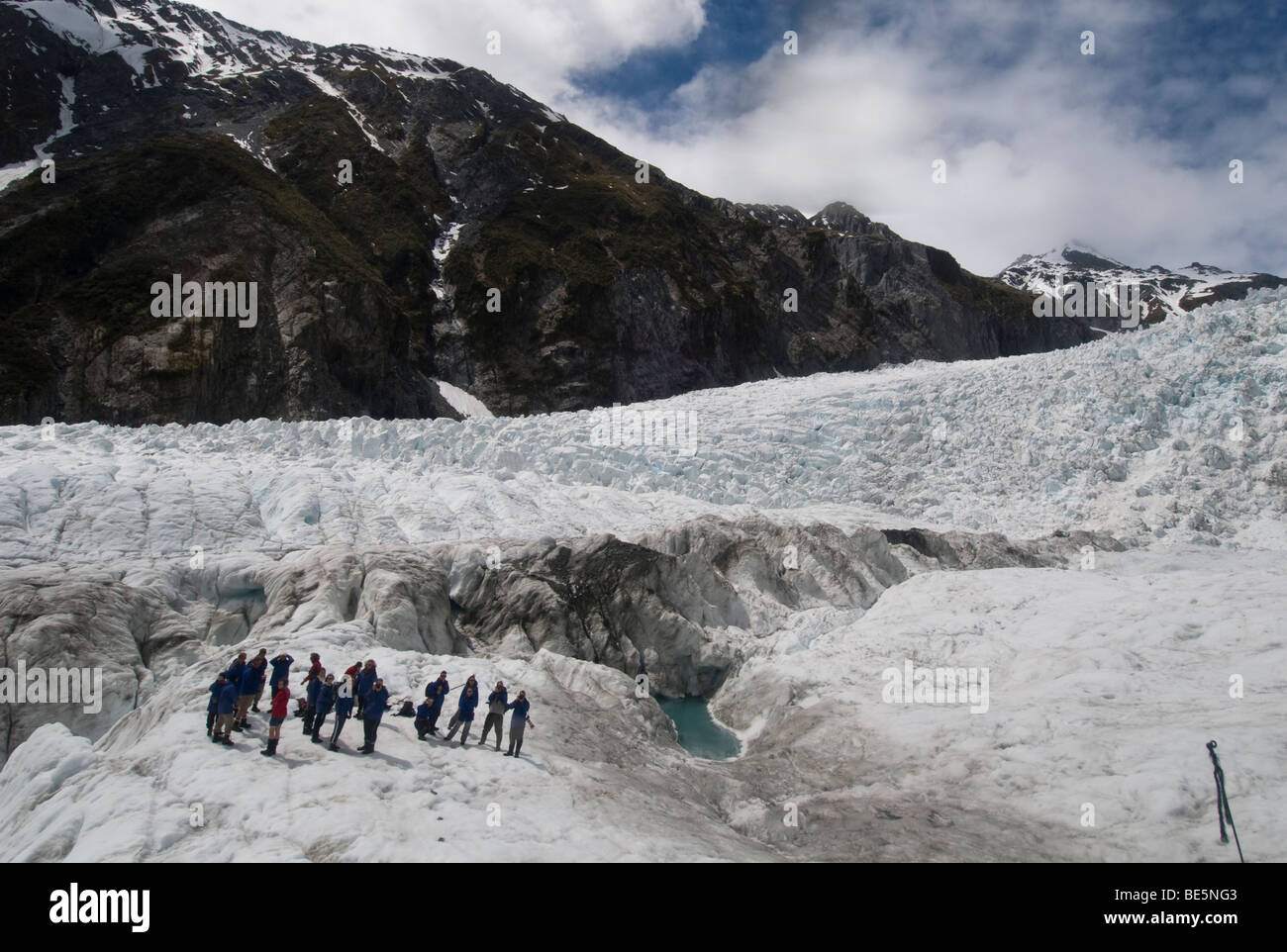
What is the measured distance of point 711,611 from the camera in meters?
28.4

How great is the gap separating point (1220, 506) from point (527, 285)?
210ft

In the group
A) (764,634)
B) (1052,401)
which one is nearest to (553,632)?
(764,634)

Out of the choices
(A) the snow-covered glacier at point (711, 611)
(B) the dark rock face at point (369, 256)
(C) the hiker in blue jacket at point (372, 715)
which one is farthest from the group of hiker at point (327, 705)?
(B) the dark rock face at point (369, 256)

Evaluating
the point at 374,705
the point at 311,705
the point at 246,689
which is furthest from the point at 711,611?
the point at 246,689

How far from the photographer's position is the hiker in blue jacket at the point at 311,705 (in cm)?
1311

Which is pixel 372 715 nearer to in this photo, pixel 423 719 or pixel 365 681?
pixel 365 681

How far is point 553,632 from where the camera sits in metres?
25.1

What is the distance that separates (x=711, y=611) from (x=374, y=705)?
16664 millimetres

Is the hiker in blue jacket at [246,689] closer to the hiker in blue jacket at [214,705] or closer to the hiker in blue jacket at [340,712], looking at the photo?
the hiker in blue jacket at [214,705]

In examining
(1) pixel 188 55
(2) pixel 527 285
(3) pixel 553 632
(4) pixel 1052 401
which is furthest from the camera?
(1) pixel 188 55

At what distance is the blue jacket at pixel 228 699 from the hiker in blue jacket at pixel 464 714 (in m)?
3.45

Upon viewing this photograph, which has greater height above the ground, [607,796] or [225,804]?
[225,804]
